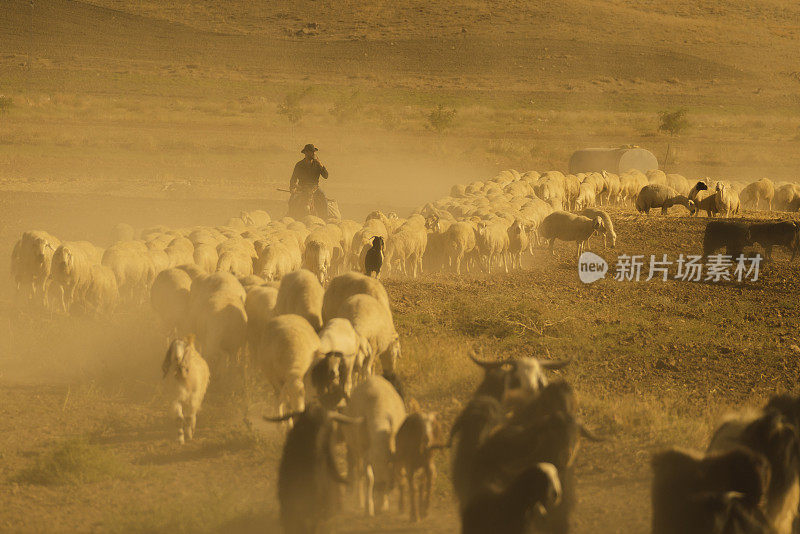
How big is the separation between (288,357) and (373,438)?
5.40 feet

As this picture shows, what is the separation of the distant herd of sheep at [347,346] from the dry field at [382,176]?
496 millimetres

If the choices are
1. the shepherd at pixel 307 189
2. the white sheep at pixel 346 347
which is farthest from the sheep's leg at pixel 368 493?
the shepherd at pixel 307 189

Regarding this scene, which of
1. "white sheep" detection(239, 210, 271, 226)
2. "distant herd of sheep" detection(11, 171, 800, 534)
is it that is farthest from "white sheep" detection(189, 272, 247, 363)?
"white sheep" detection(239, 210, 271, 226)

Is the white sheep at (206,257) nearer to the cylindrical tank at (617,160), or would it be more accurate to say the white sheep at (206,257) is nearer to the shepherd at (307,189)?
the shepherd at (307,189)

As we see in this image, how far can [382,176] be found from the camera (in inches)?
1241

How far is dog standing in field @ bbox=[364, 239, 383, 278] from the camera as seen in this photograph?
1209 cm

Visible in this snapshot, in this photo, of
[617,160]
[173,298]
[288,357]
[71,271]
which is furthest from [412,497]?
[617,160]

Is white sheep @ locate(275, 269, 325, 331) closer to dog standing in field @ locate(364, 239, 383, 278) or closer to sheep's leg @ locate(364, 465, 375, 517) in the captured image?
dog standing in field @ locate(364, 239, 383, 278)

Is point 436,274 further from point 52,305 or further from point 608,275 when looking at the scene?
point 52,305

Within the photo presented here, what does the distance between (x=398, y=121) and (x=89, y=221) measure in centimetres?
2981

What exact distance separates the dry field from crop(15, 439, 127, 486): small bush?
2cm

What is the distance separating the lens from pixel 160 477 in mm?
7020

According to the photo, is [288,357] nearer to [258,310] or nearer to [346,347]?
[346,347]

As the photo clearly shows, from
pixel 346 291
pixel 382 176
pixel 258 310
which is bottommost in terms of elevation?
pixel 258 310
